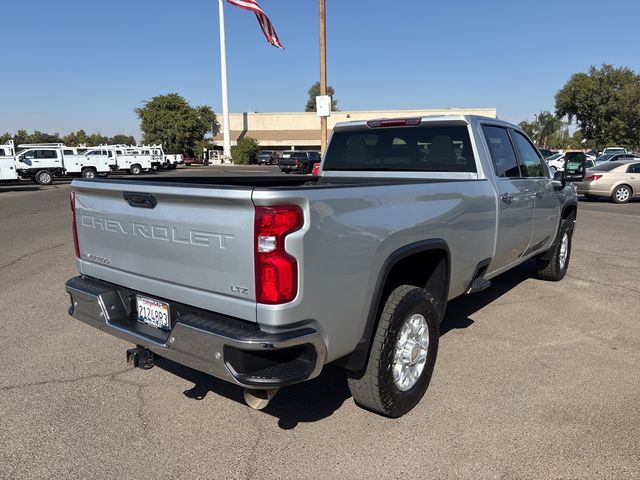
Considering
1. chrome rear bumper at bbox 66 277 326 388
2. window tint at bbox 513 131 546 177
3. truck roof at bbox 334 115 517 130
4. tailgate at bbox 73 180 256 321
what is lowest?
chrome rear bumper at bbox 66 277 326 388

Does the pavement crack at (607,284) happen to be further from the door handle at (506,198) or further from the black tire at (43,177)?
the black tire at (43,177)

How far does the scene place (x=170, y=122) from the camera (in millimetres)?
62125

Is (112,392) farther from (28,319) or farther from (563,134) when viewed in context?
(563,134)

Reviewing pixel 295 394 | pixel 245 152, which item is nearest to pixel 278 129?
pixel 245 152

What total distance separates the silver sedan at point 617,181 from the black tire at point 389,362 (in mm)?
16883

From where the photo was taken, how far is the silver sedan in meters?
17.2

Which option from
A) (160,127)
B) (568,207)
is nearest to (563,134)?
(160,127)

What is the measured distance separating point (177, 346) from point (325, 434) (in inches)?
42.3

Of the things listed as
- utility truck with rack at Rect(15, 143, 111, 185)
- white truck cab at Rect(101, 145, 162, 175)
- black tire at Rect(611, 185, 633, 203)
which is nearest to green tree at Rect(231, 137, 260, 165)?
white truck cab at Rect(101, 145, 162, 175)

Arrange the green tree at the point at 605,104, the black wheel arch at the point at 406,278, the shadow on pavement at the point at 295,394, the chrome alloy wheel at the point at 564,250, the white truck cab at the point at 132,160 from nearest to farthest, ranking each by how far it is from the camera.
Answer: the black wheel arch at the point at 406,278 → the shadow on pavement at the point at 295,394 → the chrome alloy wheel at the point at 564,250 → the white truck cab at the point at 132,160 → the green tree at the point at 605,104

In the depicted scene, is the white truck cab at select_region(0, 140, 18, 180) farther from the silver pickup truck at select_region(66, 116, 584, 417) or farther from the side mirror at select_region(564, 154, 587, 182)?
the side mirror at select_region(564, 154, 587, 182)

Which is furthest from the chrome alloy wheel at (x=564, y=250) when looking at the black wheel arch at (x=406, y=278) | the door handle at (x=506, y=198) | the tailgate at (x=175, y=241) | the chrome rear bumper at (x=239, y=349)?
the tailgate at (x=175, y=241)

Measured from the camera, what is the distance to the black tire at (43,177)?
2757 cm

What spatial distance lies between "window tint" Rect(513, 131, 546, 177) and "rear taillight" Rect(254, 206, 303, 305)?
138 inches
